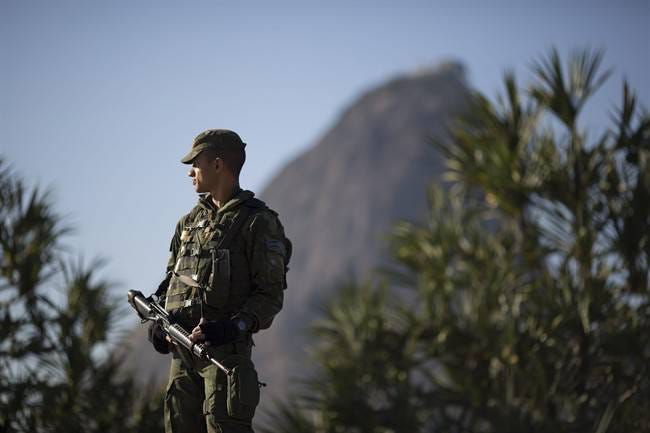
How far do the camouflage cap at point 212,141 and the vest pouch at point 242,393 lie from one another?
39.7 inches

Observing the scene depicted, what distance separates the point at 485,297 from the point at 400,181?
363ft

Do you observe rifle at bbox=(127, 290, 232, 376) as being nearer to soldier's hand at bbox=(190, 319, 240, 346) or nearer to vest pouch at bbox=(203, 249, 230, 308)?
soldier's hand at bbox=(190, 319, 240, 346)

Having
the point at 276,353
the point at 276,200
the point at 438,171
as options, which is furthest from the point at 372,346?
the point at 276,200

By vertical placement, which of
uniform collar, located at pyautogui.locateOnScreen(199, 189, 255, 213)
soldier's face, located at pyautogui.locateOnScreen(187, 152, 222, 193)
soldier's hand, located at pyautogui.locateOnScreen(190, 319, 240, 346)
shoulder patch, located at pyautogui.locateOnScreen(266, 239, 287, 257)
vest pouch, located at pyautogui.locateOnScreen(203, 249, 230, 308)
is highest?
soldier's face, located at pyautogui.locateOnScreen(187, 152, 222, 193)

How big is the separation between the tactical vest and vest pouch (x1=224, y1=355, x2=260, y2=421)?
1.08 ft

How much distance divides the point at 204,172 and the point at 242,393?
105cm

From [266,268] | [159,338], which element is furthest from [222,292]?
[159,338]

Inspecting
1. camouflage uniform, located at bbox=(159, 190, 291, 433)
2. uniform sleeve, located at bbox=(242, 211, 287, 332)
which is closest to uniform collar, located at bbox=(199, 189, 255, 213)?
camouflage uniform, located at bbox=(159, 190, 291, 433)

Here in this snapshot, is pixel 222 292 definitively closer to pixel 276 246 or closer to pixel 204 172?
pixel 276 246

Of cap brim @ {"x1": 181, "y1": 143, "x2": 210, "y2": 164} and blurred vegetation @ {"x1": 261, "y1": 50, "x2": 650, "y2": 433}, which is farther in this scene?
blurred vegetation @ {"x1": 261, "y1": 50, "x2": 650, "y2": 433}

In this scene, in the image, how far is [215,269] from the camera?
469 centimetres

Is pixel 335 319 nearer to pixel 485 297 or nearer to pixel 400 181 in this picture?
pixel 485 297

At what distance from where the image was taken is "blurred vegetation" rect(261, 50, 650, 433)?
11211 millimetres

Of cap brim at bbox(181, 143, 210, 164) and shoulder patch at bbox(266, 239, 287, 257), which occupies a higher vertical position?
cap brim at bbox(181, 143, 210, 164)
